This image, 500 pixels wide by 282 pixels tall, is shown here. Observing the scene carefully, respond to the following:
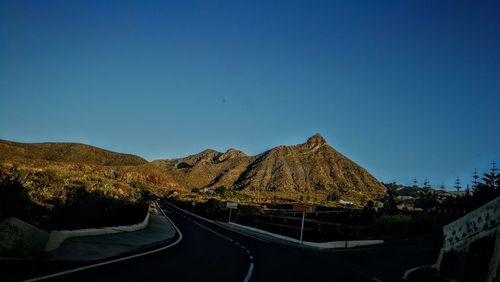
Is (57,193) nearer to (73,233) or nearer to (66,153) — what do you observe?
(73,233)

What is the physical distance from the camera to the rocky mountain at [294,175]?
458 ft

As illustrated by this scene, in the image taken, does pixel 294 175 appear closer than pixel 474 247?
No

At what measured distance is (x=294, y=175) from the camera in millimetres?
149125

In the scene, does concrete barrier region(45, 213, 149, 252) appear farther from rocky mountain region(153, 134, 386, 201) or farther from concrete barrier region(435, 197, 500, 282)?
rocky mountain region(153, 134, 386, 201)

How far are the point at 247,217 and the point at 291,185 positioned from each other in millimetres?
93344

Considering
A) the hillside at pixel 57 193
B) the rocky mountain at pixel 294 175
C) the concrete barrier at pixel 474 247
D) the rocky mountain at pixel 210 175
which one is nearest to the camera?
the concrete barrier at pixel 474 247

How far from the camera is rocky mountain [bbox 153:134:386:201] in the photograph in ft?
458

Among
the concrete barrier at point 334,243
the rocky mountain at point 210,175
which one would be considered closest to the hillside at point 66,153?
the concrete barrier at point 334,243

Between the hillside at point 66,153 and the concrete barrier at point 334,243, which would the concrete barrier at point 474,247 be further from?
the hillside at point 66,153

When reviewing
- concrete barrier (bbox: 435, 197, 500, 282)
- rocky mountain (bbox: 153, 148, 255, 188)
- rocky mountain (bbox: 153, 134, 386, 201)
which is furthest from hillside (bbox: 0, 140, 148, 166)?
rocky mountain (bbox: 153, 148, 255, 188)

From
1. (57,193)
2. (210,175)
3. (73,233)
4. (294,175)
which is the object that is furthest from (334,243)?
(210,175)

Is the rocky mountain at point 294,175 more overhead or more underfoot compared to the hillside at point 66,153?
more overhead

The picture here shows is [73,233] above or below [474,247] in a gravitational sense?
below

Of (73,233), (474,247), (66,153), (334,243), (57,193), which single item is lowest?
(334,243)
